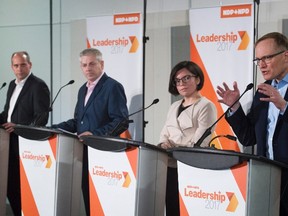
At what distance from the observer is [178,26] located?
5035mm

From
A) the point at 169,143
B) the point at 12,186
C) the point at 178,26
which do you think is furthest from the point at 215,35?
the point at 12,186

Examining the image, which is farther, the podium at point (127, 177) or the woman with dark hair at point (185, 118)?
the woman with dark hair at point (185, 118)

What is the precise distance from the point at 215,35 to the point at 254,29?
0.34 meters

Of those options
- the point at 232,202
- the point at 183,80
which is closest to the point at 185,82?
the point at 183,80

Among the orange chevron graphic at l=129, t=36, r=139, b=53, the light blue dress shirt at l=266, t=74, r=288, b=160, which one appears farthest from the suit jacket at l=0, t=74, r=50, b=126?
the light blue dress shirt at l=266, t=74, r=288, b=160

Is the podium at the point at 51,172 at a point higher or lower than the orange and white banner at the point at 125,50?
lower

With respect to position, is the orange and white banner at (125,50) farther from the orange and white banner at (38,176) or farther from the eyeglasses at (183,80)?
the orange and white banner at (38,176)

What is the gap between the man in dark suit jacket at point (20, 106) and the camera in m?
4.25

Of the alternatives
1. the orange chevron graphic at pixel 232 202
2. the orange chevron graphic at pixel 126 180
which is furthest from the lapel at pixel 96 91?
the orange chevron graphic at pixel 232 202

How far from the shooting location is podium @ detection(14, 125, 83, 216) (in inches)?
128

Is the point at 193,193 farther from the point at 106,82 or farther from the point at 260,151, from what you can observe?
the point at 106,82

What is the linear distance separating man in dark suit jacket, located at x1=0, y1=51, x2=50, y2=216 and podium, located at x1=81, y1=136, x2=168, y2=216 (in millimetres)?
1323

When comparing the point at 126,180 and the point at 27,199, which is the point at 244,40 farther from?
the point at 27,199

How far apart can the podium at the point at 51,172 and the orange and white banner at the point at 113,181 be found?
31cm
